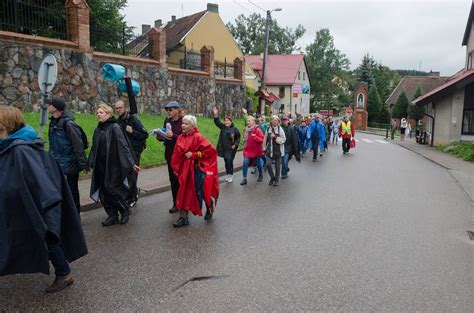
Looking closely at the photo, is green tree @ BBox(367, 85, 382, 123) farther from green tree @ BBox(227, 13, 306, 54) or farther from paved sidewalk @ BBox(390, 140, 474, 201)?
paved sidewalk @ BBox(390, 140, 474, 201)

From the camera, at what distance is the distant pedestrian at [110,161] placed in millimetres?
6012

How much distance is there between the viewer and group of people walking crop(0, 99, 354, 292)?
3582mm

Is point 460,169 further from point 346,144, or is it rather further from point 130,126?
point 130,126

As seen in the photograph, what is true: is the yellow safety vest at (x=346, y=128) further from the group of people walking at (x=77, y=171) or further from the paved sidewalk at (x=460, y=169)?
the group of people walking at (x=77, y=171)

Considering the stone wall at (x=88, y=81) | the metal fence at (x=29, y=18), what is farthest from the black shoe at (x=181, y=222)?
the metal fence at (x=29, y=18)

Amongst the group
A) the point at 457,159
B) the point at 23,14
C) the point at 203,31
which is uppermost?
the point at 203,31

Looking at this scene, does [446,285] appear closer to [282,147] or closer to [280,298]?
[280,298]

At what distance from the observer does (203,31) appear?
39.2 m

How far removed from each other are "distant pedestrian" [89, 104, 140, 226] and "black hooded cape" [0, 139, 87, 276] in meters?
2.26

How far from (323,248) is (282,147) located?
5.73 metres

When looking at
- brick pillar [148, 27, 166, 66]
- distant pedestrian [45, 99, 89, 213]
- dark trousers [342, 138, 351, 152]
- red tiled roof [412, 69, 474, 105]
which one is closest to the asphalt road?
distant pedestrian [45, 99, 89, 213]

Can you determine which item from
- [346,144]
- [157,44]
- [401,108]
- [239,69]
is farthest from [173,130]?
[401,108]

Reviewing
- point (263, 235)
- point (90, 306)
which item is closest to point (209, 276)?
point (90, 306)

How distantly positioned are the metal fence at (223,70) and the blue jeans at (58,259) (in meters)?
22.1
